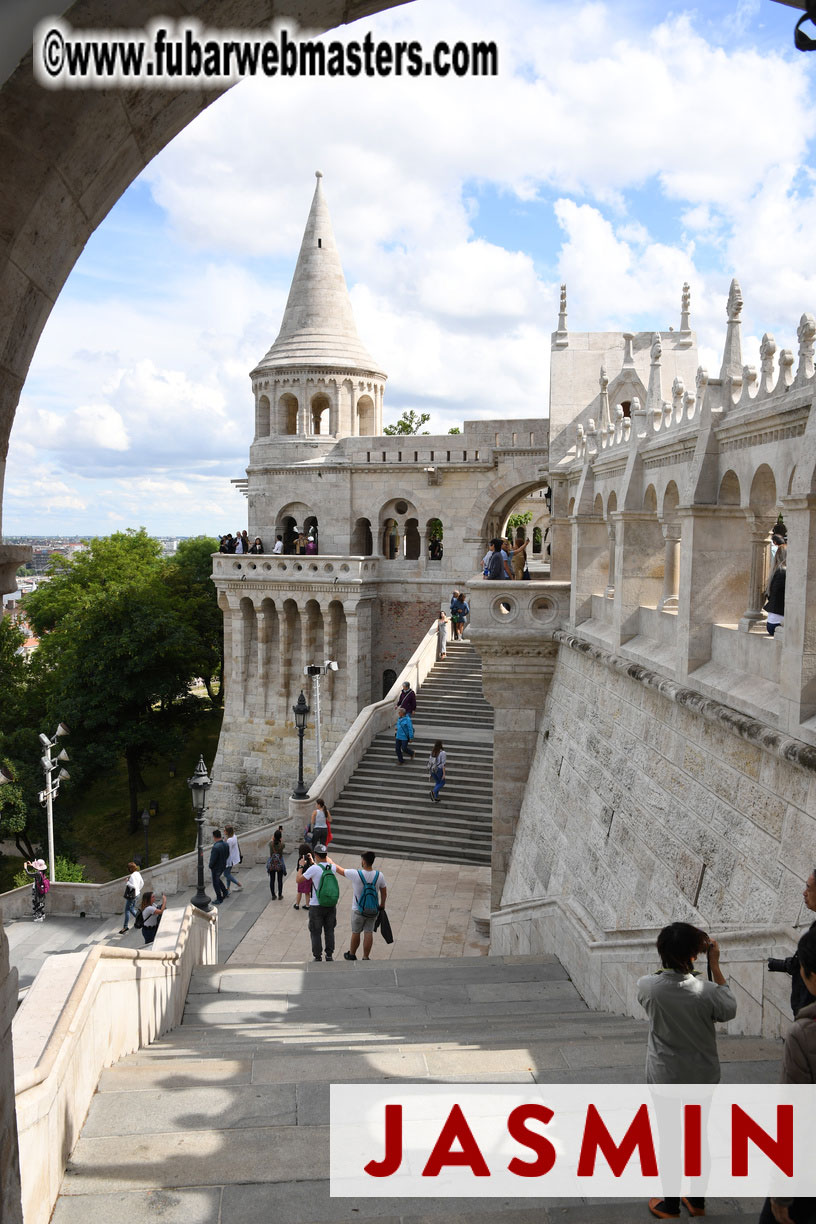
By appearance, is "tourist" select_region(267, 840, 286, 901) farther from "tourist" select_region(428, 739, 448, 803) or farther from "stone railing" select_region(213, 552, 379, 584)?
"stone railing" select_region(213, 552, 379, 584)

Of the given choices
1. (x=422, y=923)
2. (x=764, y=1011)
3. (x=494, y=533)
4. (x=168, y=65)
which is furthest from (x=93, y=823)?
(x=168, y=65)

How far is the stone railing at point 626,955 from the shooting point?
205 inches

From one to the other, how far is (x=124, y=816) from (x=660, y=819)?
94.9ft

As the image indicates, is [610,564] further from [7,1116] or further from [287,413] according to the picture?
[287,413]

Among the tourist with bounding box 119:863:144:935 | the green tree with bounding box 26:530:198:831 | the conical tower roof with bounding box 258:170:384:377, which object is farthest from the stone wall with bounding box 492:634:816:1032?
the green tree with bounding box 26:530:198:831

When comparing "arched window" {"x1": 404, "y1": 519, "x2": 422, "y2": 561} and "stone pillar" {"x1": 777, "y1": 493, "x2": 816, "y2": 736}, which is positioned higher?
"arched window" {"x1": 404, "y1": 519, "x2": 422, "y2": 561}

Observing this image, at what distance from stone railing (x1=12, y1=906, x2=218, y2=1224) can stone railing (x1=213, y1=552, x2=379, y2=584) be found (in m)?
20.9

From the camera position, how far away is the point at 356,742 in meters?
21.0

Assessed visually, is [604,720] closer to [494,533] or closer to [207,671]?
[494,533]

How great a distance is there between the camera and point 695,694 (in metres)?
8.09

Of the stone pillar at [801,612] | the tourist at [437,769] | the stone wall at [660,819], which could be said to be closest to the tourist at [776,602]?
the stone wall at [660,819]

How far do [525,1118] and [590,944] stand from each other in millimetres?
3532

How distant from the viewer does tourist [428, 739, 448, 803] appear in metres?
19.0

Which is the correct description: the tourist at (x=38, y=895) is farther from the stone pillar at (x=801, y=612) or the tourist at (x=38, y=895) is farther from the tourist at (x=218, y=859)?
the stone pillar at (x=801, y=612)
